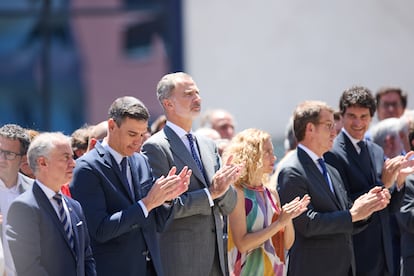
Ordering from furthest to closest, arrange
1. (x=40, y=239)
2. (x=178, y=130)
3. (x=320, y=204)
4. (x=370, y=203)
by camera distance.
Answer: (x=320, y=204) → (x=370, y=203) → (x=178, y=130) → (x=40, y=239)

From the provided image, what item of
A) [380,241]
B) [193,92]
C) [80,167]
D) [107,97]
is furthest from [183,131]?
[107,97]

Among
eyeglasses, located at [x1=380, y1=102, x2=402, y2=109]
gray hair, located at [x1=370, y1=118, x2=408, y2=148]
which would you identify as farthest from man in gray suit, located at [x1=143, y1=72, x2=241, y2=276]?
eyeglasses, located at [x1=380, y1=102, x2=402, y2=109]

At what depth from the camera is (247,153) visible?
6.82 meters

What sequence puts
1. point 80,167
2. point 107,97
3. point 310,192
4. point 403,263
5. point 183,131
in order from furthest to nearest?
1. point 107,97
2. point 403,263
3. point 310,192
4. point 183,131
5. point 80,167

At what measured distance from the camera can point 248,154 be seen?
22.4 feet

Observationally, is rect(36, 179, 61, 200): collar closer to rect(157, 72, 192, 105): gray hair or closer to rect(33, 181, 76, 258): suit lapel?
rect(33, 181, 76, 258): suit lapel

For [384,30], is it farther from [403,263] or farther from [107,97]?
[403,263]

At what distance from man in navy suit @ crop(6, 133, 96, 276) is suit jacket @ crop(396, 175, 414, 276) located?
2511 millimetres

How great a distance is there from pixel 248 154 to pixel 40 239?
1756 millimetres

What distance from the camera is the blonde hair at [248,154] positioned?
682cm

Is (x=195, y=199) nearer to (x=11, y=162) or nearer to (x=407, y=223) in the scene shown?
(x=11, y=162)

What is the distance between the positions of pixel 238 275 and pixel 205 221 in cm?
61

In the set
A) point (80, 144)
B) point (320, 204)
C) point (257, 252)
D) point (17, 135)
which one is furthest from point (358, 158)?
point (17, 135)

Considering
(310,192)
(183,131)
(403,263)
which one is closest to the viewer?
(183,131)
